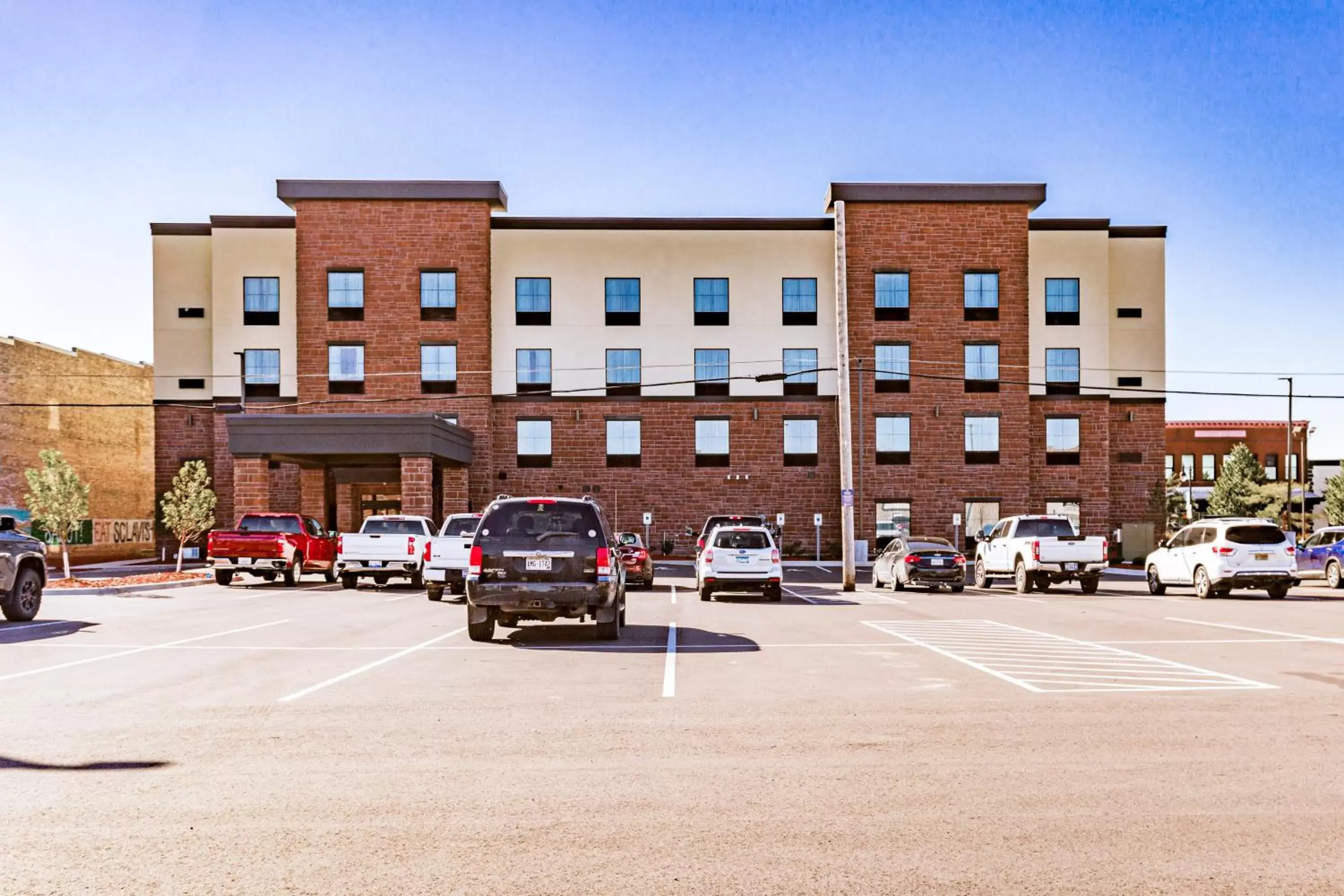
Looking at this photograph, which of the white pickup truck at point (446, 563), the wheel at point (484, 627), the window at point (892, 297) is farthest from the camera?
the window at point (892, 297)

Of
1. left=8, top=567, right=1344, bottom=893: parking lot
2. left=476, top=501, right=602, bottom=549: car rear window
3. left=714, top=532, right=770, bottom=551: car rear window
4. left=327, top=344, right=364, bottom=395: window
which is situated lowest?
left=8, top=567, right=1344, bottom=893: parking lot

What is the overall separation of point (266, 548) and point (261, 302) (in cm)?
2365

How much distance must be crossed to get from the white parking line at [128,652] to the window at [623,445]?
3125 centimetres

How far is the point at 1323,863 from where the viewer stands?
550cm

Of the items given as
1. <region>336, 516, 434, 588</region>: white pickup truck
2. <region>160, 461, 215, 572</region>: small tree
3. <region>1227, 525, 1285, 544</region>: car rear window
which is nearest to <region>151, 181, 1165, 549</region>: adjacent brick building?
<region>160, 461, 215, 572</region>: small tree

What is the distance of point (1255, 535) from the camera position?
25984 millimetres

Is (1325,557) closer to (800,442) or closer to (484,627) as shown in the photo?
(800,442)

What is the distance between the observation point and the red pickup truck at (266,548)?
30.3m

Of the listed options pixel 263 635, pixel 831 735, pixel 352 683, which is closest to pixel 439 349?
pixel 263 635

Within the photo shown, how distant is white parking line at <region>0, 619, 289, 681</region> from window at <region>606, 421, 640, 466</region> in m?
31.2

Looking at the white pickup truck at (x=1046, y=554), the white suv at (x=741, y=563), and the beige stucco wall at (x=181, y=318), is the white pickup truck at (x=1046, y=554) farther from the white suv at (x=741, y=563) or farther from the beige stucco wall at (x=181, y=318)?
the beige stucco wall at (x=181, y=318)

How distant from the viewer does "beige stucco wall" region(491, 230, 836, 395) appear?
5059cm

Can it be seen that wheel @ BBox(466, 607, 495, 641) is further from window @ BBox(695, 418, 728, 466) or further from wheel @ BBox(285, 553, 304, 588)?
window @ BBox(695, 418, 728, 466)

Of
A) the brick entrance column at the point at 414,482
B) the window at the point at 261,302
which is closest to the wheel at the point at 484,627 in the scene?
the brick entrance column at the point at 414,482
